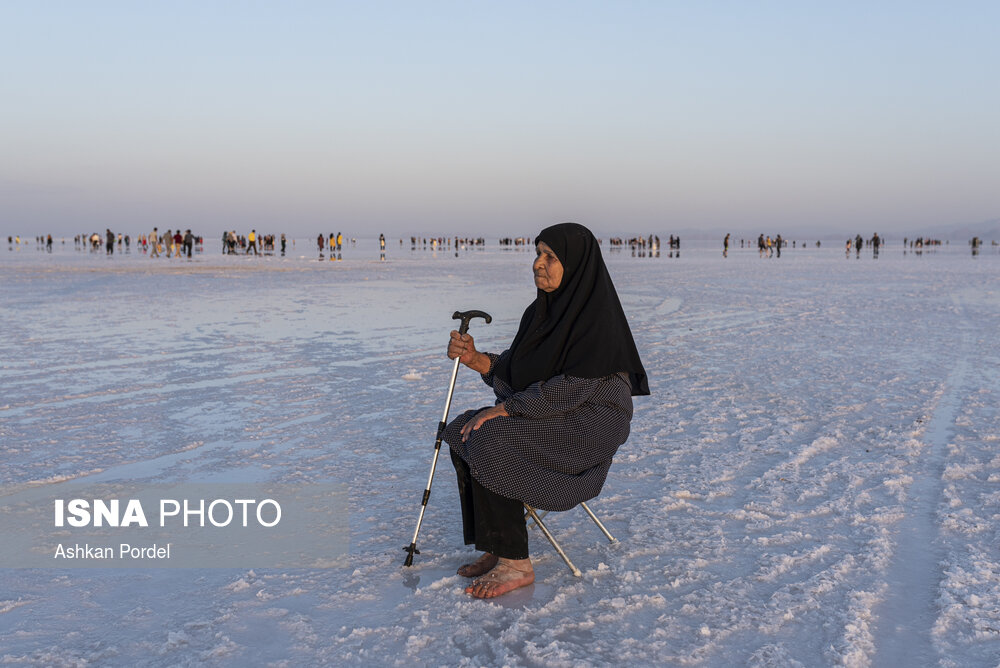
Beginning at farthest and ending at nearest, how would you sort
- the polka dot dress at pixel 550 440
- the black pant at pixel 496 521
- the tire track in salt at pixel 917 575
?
1. the black pant at pixel 496 521
2. the polka dot dress at pixel 550 440
3. the tire track in salt at pixel 917 575

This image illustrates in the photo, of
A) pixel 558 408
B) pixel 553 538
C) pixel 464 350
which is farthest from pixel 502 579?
pixel 464 350

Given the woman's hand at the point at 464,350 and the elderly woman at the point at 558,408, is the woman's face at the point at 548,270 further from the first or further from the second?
the woman's hand at the point at 464,350

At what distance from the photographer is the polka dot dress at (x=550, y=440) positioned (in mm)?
3031

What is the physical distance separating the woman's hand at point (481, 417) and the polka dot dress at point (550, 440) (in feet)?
0.05

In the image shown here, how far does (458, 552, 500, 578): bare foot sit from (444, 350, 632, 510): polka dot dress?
47cm

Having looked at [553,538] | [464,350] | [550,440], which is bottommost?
[553,538]

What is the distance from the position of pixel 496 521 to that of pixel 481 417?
45 centimetres

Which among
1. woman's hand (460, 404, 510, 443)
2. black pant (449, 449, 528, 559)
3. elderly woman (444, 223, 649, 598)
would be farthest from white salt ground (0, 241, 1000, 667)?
woman's hand (460, 404, 510, 443)

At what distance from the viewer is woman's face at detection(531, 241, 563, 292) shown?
3.10 metres

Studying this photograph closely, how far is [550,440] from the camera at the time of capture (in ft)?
10.0

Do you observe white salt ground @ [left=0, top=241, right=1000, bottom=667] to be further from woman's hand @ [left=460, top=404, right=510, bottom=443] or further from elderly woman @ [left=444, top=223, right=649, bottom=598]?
woman's hand @ [left=460, top=404, right=510, bottom=443]

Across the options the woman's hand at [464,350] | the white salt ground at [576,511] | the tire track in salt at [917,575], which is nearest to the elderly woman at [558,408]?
the woman's hand at [464,350]

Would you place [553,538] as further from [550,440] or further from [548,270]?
[548,270]

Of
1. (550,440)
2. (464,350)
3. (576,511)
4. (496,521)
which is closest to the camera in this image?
(550,440)
